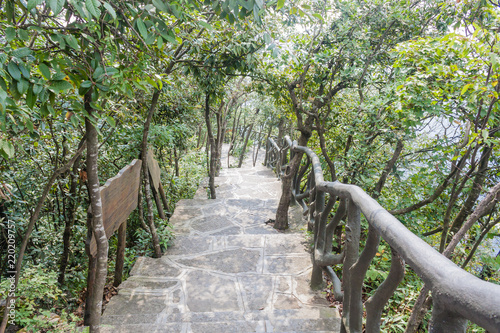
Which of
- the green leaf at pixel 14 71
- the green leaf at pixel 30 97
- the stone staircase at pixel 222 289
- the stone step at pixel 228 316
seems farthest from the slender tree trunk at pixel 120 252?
the green leaf at pixel 14 71

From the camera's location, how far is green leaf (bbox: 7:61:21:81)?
1.05 meters

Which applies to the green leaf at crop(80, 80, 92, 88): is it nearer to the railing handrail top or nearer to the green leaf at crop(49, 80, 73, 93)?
the green leaf at crop(49, 80, 73, 93)

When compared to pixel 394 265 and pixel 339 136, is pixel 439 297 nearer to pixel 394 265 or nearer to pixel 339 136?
pixel 394 265

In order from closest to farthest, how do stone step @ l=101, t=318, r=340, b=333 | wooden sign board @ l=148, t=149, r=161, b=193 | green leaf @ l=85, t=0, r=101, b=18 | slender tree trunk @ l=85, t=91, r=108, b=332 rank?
green leaf @ l=85, t=0, r=101, b=18 < slender tree trunk @ l=85, t=91, r=108, b=332 < stone step @ l=101, t=318, r=340, b=333 < wooden sign board @ l=148, t=149, r=161, b=193

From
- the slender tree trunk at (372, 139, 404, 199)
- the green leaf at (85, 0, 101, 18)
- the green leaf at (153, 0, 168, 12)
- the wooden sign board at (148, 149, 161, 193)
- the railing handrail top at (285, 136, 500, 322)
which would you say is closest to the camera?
the railing handrail top at (285, 136, 500, 322)

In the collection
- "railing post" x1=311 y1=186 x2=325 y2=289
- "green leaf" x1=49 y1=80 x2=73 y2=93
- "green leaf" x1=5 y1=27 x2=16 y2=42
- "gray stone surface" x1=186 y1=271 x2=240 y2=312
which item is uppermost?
"green leaf" x1=5 y1=27 x2=16 y2=42

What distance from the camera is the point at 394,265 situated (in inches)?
39.2

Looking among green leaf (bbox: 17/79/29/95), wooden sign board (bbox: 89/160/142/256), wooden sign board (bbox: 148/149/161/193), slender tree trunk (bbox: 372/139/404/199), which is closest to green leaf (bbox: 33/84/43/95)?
green leaf (bbox: 17/79/29/95)

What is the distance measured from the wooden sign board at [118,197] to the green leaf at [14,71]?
0.94m

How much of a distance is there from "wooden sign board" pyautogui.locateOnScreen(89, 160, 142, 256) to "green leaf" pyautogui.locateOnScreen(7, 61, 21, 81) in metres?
0.94

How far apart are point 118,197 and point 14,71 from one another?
127 centimetres

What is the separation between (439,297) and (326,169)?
4.39 m

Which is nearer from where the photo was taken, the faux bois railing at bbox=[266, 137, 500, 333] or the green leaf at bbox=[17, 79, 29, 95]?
the faux bois railing at bbox=[266, 137, 500, 333]

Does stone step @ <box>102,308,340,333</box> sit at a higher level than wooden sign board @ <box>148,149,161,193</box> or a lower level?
lower
